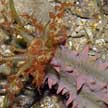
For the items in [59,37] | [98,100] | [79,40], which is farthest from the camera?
[79,40]

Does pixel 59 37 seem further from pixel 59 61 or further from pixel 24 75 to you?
pixel 24 75

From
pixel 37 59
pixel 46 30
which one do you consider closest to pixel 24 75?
pixel 37 59

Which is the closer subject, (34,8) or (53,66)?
(53,66)

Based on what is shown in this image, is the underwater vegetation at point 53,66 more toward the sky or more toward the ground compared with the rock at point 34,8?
more toward the ground

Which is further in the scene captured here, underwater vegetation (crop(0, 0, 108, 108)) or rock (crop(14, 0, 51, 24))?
rock (crop(14, 0, 51, 24))

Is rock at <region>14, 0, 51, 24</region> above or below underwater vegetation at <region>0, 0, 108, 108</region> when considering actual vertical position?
above

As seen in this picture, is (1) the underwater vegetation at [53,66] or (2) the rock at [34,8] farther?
Result: (2) the rock at [34,8]

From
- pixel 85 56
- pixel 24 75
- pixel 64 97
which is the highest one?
pixel 85 56

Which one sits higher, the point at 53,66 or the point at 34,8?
the point at 34,8
